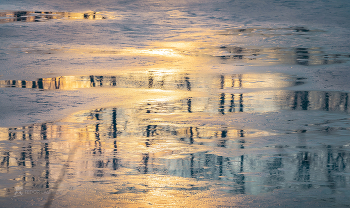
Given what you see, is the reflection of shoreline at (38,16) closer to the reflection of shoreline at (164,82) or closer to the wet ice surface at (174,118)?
the wet ice surface at (174,118)

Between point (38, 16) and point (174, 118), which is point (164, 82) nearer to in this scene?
point (174, 118)

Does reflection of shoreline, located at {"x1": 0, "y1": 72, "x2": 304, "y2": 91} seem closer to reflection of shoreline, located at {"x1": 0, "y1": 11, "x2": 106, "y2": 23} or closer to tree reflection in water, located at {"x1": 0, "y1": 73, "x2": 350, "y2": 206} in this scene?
tree reflection in water, located at {"x1": 0, "y1": 73, "x2": 350, "y2": 206}

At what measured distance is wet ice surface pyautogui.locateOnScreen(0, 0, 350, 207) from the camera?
15.3 ft

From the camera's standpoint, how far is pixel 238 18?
20516 mm

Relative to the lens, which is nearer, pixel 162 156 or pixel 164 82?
pixel 162 156

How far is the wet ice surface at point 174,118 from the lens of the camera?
15.3ft

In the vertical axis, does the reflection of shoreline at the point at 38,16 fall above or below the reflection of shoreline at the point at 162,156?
above

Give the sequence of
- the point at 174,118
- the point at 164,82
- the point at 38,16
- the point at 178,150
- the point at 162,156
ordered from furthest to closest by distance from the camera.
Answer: the point at 38,16 < the point at 164,82 < the point at 174,118 < the point at 178,150 < the point at 162,156

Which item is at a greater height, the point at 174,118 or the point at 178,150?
the point at 174,118

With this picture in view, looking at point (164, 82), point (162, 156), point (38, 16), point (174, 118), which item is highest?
point (38, 16)

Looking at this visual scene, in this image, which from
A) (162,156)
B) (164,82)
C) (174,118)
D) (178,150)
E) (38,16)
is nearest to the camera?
(162,156)

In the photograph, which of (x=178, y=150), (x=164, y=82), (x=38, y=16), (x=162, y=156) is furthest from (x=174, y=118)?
(x=38, y=16)

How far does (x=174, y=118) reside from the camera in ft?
23.8

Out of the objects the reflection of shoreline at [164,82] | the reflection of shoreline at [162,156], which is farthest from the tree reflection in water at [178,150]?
the reflection of shoreline at [164,82]
